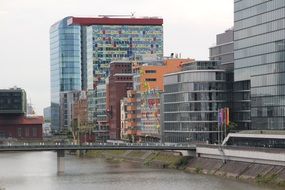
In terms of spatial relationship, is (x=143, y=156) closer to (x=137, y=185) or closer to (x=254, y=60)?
(x=254, y=60)

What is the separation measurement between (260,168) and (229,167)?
10.2 meters

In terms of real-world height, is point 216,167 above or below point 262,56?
below

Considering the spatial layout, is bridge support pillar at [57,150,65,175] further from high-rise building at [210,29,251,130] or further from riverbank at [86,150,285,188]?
high-rise building at [210,29,251,130]

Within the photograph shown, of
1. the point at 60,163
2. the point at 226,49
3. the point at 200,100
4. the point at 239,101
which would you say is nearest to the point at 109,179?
the point at 60,163

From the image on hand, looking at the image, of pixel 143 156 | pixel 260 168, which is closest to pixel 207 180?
pixel 260 168

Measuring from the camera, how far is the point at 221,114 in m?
148

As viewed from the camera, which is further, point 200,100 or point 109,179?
point 200,100

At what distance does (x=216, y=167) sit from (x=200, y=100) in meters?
37.1

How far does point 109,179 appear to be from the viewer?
411 feet

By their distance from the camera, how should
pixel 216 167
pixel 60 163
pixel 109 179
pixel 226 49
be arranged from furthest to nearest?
pixel 226 49
pixel 60 163
pixel 216 167
pixel 109 179

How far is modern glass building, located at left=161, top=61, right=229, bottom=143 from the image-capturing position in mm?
166250

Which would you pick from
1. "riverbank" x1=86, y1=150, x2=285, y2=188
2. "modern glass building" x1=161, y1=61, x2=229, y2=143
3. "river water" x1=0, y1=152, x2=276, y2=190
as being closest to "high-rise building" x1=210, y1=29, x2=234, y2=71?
"modern glass building" x1=161, y1=61, x2=229, y2=143

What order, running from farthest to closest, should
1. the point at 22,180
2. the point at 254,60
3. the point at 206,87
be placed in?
the point at 206,87 < the point at 254,60 < the point at 22,180

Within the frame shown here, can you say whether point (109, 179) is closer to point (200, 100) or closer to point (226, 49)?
point (200, 100)
